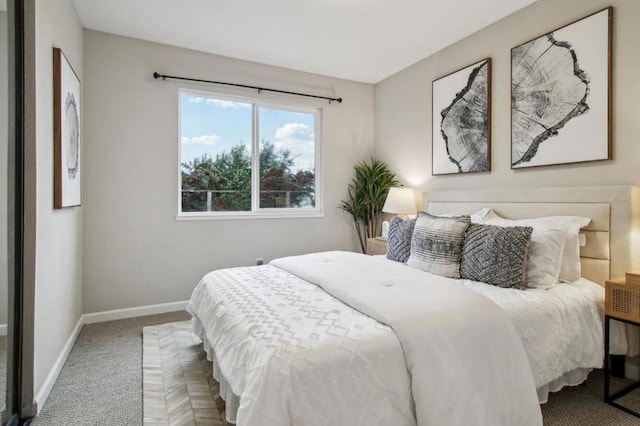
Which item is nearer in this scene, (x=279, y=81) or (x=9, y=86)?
(x=9, y=86)

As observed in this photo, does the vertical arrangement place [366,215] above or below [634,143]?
below

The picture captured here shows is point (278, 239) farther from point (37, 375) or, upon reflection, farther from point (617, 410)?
point (617, 410)

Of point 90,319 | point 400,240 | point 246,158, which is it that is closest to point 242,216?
point 246,158

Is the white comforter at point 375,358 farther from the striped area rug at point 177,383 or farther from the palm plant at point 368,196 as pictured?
the palm plant at point 368,196

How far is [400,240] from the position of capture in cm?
289

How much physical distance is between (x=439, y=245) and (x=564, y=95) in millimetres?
1401

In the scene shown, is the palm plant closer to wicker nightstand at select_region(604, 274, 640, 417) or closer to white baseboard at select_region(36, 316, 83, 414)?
wicker nightstand at select_region(604, 274, 640, 417)

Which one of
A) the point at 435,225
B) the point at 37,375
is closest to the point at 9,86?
the point at 37,375

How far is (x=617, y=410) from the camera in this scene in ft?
6.37

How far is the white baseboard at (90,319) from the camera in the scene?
2.09 meters

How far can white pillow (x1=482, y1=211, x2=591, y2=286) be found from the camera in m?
2.17

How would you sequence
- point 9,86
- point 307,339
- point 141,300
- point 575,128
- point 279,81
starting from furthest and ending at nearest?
point 279,81 → point 141,300 → point 575,128 → point 9,86 → point 307,339

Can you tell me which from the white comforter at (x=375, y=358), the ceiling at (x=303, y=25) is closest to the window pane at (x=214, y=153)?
the ceiling at (x=303, y=25)

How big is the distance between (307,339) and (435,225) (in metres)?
1.56
